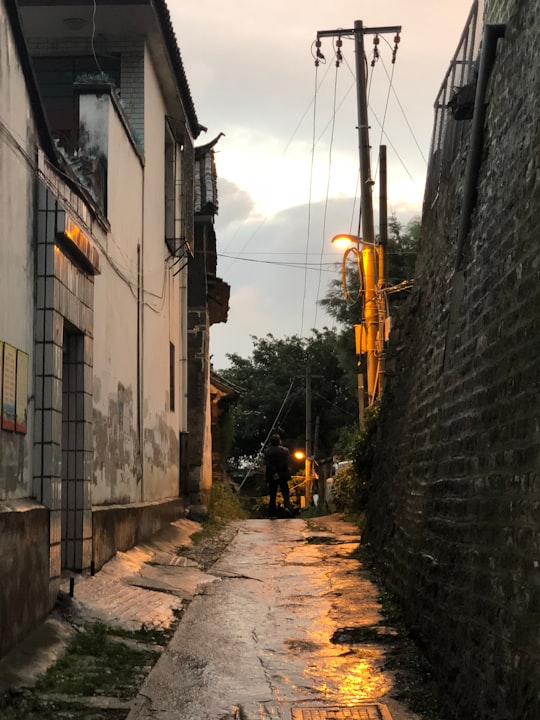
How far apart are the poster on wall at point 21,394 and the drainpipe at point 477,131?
12.1ft

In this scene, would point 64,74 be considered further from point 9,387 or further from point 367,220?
point 9,387

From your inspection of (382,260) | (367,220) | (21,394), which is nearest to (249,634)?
(21,394)

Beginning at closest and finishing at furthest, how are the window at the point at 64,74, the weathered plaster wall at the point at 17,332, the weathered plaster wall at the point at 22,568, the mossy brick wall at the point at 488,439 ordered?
the mossy brick wall at the point at 488,439 < the weathered plaster wall at the point at 22,568 < the weathered plaster wall at the point at 17,332 < the window at the point at 64,74

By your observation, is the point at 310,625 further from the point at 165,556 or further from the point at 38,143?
the point at 38,143

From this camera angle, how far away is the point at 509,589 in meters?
4.22

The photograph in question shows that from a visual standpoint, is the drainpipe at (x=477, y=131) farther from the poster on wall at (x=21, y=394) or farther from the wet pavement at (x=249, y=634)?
the poster on wall at (x=21, y=394)

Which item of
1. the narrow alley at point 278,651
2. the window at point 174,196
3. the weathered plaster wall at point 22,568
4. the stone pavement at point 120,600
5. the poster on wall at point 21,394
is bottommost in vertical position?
the narrow alley at point 278,651

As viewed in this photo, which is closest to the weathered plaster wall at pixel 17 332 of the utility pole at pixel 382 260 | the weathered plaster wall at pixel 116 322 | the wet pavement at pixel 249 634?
the wet pavement at pixel 249 634

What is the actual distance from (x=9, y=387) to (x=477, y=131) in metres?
4.25

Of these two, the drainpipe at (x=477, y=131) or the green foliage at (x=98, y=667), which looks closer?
the green foliage at (x=98, y=667)

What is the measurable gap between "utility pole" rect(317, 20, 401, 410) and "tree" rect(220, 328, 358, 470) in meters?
23.9

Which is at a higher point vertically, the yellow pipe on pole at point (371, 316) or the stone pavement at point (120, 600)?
the yellow pipe on pole at point (371, 316)

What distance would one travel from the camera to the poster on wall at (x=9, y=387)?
5684mm

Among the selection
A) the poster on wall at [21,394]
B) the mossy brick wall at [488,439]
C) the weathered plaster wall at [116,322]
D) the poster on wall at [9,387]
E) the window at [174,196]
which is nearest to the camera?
the mossy brick wall at [488,439]
